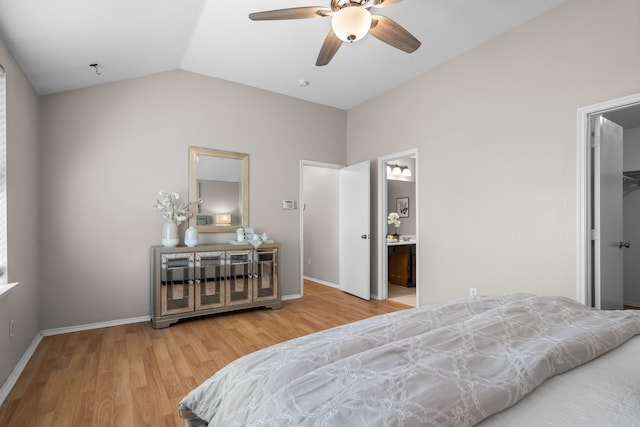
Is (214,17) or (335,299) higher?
(214,17)

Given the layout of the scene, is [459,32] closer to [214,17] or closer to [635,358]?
[214,17]

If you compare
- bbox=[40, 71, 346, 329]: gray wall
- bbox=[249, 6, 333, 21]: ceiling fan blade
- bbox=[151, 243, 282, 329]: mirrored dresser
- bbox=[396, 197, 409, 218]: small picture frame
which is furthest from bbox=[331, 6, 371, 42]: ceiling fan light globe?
bbox=[396, 197, 409, 218]: small picture frame

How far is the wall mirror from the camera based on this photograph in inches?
158

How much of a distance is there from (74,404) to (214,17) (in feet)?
10.4

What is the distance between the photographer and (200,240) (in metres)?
4.04

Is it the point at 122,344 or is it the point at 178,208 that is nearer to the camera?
the point at 122,344

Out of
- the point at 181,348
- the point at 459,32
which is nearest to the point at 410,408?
the point at 181,348

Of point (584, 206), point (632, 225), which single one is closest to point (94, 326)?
point (584, 206)

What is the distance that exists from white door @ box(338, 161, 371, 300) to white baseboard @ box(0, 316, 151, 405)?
2789 millimetres

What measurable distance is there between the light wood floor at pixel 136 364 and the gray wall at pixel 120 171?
0.45 metres

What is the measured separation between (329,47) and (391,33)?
0.48 m

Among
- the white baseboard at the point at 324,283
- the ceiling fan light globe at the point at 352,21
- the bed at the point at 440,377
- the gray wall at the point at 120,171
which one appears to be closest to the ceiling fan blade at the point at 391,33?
the ceiling fan light globe at the point at 352,21

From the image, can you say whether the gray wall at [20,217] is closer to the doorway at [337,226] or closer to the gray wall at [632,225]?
the doorway at [337,226]

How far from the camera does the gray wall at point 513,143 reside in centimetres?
260
